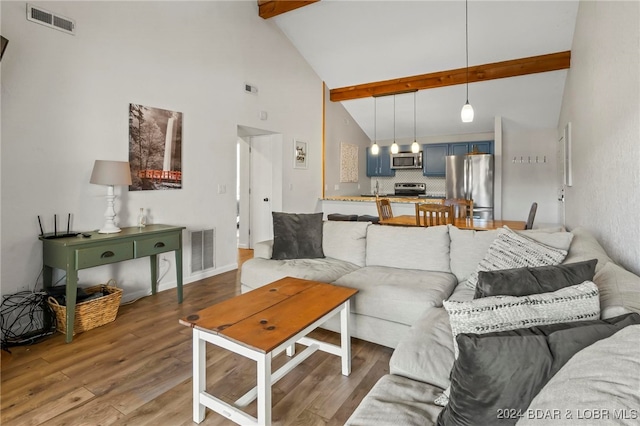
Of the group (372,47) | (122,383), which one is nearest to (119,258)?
(122,383)

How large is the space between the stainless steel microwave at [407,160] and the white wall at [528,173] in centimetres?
161

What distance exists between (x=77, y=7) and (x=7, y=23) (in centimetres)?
58

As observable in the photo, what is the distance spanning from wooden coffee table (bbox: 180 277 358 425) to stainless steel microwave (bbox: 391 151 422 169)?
18.7 feet

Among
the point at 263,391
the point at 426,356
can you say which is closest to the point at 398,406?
the point at 426,356

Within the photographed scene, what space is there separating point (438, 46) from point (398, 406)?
514 cm

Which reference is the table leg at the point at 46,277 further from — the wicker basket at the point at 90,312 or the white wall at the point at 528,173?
the white wall at the point at 528,173

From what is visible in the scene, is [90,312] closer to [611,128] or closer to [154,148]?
[154,148]

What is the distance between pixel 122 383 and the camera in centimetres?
201

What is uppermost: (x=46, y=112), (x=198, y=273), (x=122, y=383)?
(x=46, y=112)

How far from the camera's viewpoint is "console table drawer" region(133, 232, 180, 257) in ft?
9.77

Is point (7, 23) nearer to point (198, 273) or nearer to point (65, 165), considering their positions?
point (65, 165)

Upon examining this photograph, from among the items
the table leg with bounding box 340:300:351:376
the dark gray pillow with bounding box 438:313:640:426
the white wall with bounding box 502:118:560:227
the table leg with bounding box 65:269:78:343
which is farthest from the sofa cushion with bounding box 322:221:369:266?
the white wall with bounding box 502:118:560:227

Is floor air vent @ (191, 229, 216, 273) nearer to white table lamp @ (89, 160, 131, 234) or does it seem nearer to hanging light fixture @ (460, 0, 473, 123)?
white table lamp @ (89, 160, 131, 234)

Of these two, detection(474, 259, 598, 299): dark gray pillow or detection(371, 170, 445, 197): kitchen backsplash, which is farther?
detection(371, 170, 445, 197): kitchen backsplash
